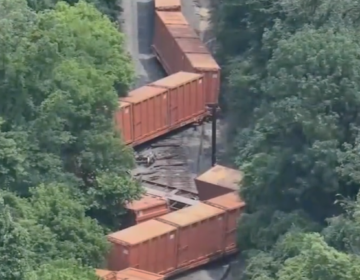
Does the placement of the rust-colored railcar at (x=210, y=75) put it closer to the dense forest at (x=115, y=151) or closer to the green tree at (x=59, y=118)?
the dense forest at (x=115, y=151)

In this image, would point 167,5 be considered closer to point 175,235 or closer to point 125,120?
point 125,120

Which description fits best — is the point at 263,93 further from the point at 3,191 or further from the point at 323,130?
the point at 3,191

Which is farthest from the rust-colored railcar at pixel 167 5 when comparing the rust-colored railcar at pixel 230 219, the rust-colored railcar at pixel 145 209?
the rust-colored railcar at pixel 230 219

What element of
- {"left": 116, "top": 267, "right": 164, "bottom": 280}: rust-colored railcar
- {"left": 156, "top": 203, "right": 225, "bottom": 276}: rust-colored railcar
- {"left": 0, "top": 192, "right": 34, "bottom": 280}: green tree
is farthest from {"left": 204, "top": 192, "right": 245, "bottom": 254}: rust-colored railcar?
{"left": 0, "top": 192, "right": 34, "bottom": 280}: green tree

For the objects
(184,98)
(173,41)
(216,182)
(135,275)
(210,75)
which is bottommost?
(135,275)

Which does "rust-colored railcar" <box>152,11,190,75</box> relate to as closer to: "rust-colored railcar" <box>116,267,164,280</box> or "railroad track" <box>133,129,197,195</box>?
"railroad track" <box>133,129,197,195</box>

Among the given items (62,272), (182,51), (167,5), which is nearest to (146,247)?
(62,272)
